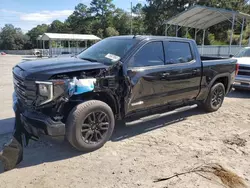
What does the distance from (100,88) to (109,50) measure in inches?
43.1

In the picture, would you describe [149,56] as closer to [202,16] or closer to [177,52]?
[177,52]

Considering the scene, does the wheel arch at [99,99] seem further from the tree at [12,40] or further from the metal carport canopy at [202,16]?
the tree at [12,40]

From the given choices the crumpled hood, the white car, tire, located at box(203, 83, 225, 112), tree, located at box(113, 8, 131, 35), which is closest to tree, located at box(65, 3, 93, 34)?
tree, located at box(113, 8, 131, 35)

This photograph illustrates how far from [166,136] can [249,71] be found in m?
5.67

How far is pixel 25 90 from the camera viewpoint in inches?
152

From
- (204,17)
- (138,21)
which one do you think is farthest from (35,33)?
(204,17)

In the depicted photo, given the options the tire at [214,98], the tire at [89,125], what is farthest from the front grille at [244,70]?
the tire at [89,125]

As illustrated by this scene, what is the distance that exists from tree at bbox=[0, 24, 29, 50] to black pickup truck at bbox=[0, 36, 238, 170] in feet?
262

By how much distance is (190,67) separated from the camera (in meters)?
5.51

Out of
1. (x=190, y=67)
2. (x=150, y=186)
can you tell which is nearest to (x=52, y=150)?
(x=150, y=186)

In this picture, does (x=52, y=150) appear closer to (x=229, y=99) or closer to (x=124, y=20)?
(x=229, y=99)

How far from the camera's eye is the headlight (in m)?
3.57

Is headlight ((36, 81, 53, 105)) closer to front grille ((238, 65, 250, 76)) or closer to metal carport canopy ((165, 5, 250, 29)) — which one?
front grille ((238, 65, 250, 76))

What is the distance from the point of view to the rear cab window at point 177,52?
5.13 m
